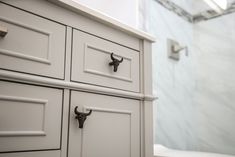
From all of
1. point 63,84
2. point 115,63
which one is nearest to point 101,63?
point 115,63

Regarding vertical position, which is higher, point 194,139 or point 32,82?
point 32,82

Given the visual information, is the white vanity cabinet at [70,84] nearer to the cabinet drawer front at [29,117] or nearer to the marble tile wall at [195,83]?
the cabinet drawer front at [29,117]

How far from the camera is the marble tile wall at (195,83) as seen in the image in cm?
178

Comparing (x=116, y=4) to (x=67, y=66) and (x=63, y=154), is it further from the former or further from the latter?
(x=63, y=154)

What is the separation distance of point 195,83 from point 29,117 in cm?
172

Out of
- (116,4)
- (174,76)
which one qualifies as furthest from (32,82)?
(174,76)

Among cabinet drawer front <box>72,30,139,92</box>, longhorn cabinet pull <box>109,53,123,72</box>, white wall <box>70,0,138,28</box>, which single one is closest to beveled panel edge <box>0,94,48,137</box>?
cabinet drawer front <box>72,30,139,92</box>

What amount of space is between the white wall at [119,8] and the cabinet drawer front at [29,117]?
0.75 meters

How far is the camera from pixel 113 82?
0.80 metres

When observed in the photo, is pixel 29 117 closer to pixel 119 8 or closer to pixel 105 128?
pixel 105 128

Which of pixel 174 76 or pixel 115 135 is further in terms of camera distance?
pixel 174 76

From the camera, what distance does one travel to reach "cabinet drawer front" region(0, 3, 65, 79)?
0.58m

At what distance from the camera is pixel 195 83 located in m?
2.10

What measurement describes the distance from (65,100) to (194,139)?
1590mm
